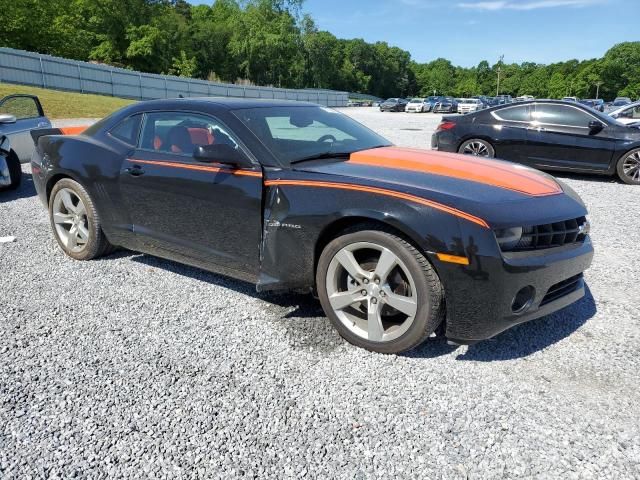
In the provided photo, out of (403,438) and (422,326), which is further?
(422,326)

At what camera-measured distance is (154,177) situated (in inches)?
153

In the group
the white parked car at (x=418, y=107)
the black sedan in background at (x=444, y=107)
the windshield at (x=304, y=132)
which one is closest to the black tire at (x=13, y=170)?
the windshield at (x=304, y=132)

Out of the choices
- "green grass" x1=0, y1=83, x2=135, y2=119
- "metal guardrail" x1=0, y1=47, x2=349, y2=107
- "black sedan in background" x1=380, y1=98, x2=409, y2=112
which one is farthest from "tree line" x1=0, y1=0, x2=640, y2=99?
"green grass" x1=0, y1=83, x2=135, y2=119

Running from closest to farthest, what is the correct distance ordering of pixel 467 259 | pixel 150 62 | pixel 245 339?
pixel 467 259, pixel 245 339, pixel 150 62

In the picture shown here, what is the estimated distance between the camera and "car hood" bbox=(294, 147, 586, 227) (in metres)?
2.79

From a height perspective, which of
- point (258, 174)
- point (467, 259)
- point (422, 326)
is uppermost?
point (258, 174)

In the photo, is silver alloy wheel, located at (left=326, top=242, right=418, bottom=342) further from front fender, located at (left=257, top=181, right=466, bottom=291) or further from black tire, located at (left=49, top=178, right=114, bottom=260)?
black tire, located at (left=49, top=178, right=114, bottom=260)

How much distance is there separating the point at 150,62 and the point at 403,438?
232 feet

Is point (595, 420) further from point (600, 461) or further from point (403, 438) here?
point (403, 438)

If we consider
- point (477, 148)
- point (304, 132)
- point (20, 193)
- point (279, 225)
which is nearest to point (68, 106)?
point (20, 193)

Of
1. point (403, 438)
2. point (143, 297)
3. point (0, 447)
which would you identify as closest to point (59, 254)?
point (143, 297)

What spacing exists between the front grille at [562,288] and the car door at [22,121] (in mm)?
7313

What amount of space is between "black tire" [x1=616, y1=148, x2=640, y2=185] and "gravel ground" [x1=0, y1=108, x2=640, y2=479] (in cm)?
554

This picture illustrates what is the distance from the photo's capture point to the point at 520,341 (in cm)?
322
